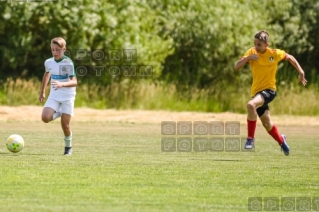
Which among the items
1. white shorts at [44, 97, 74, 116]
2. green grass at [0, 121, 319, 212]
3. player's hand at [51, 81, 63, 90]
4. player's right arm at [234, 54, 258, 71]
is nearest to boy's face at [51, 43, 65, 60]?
player's hand at [51, 81, 63, 90]

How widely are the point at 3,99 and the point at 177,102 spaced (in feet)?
22.7

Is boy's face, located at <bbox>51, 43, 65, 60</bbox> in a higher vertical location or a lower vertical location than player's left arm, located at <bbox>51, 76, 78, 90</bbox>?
higher

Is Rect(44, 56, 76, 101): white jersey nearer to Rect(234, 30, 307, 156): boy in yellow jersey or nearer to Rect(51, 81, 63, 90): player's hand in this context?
Rect(51, 81, 63, 90): player's hand

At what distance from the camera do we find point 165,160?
1526 centimetres

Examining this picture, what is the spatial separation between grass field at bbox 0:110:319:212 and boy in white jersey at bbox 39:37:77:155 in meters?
0.65

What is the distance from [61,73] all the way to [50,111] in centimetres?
69

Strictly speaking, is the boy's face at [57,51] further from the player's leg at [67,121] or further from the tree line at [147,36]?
the tree line at [147,36]

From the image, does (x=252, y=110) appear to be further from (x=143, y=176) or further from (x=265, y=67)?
(x=143, y=176)

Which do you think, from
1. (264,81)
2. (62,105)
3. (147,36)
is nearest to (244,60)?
(264,81)

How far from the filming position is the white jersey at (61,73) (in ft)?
49.8

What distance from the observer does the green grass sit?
9.94 metres

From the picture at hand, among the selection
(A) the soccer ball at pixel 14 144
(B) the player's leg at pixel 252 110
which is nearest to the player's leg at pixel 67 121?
(A) the soccer ball at pixel 14 144

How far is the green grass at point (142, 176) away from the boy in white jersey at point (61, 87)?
66 cm

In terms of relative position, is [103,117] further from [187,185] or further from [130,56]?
[187,185]
